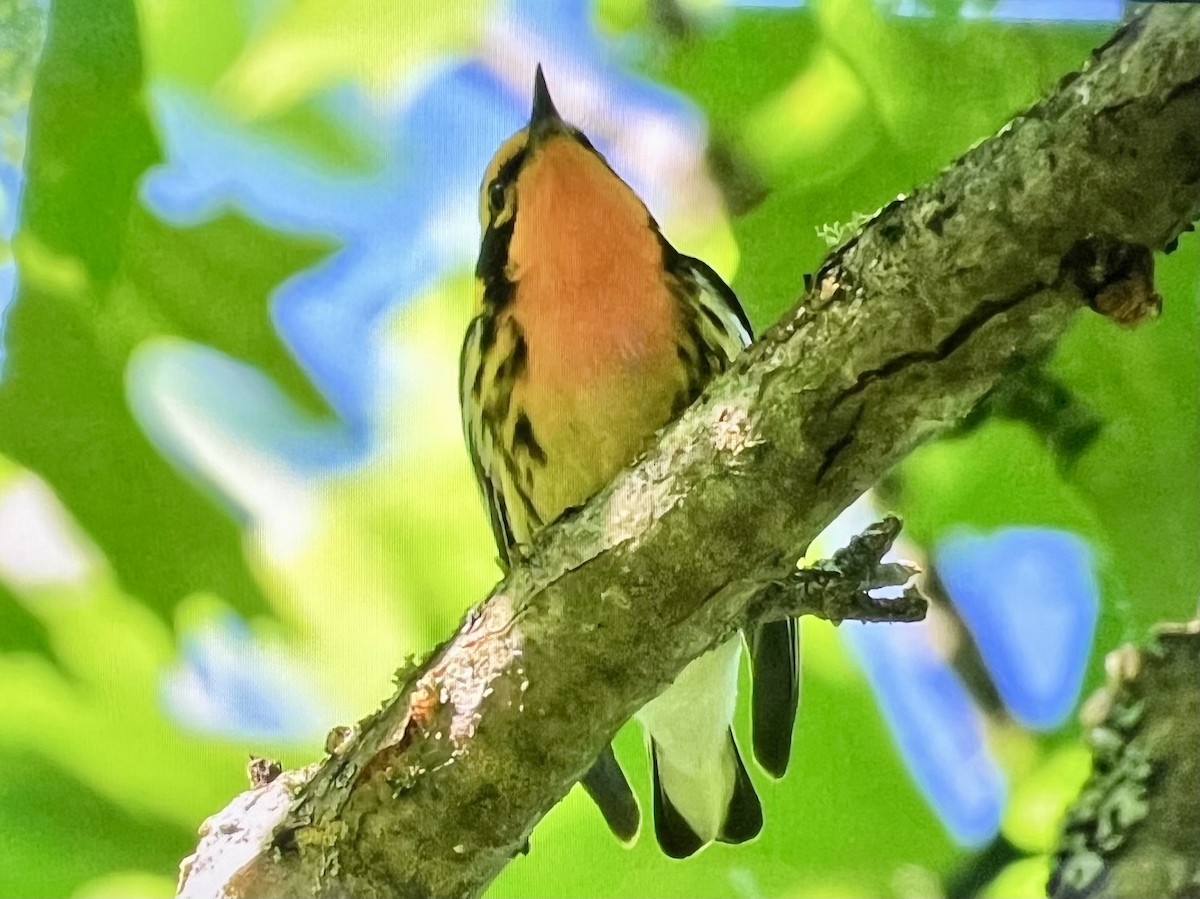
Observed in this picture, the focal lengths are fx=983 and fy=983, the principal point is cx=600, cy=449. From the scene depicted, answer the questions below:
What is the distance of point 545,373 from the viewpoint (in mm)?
799

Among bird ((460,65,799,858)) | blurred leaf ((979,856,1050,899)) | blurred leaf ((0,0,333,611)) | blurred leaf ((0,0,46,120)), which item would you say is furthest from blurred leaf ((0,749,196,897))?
blurred leaf ((979,856,1050,899))

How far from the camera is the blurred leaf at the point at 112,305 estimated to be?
0.85 m

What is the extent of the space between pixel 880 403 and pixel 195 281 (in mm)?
583

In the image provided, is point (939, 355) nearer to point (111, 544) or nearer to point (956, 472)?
point (956, 472)

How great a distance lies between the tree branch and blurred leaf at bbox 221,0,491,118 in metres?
0.42

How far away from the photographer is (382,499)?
850 millimetres

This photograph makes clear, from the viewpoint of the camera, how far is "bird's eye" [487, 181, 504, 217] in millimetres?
833

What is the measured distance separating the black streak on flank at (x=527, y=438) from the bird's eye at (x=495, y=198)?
0.58 feet

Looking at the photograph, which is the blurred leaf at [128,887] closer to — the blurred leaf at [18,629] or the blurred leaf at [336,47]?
the blurred leaf at [18,629]

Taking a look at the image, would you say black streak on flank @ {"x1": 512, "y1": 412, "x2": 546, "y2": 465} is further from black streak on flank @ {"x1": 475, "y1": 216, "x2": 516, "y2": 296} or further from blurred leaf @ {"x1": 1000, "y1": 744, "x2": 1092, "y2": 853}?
blurred leaf @ {"x1": 1000, "y1": 744, "x2": 1092, "y2": 853}

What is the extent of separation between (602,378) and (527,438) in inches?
3.3

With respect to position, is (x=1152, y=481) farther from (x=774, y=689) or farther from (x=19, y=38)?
(x=19, y=38)

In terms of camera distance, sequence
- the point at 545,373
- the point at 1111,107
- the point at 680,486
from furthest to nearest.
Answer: the point at 545,373
the point at 680,486
the point at 1111,107

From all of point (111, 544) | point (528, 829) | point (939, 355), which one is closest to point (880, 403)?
point (939, 355)
